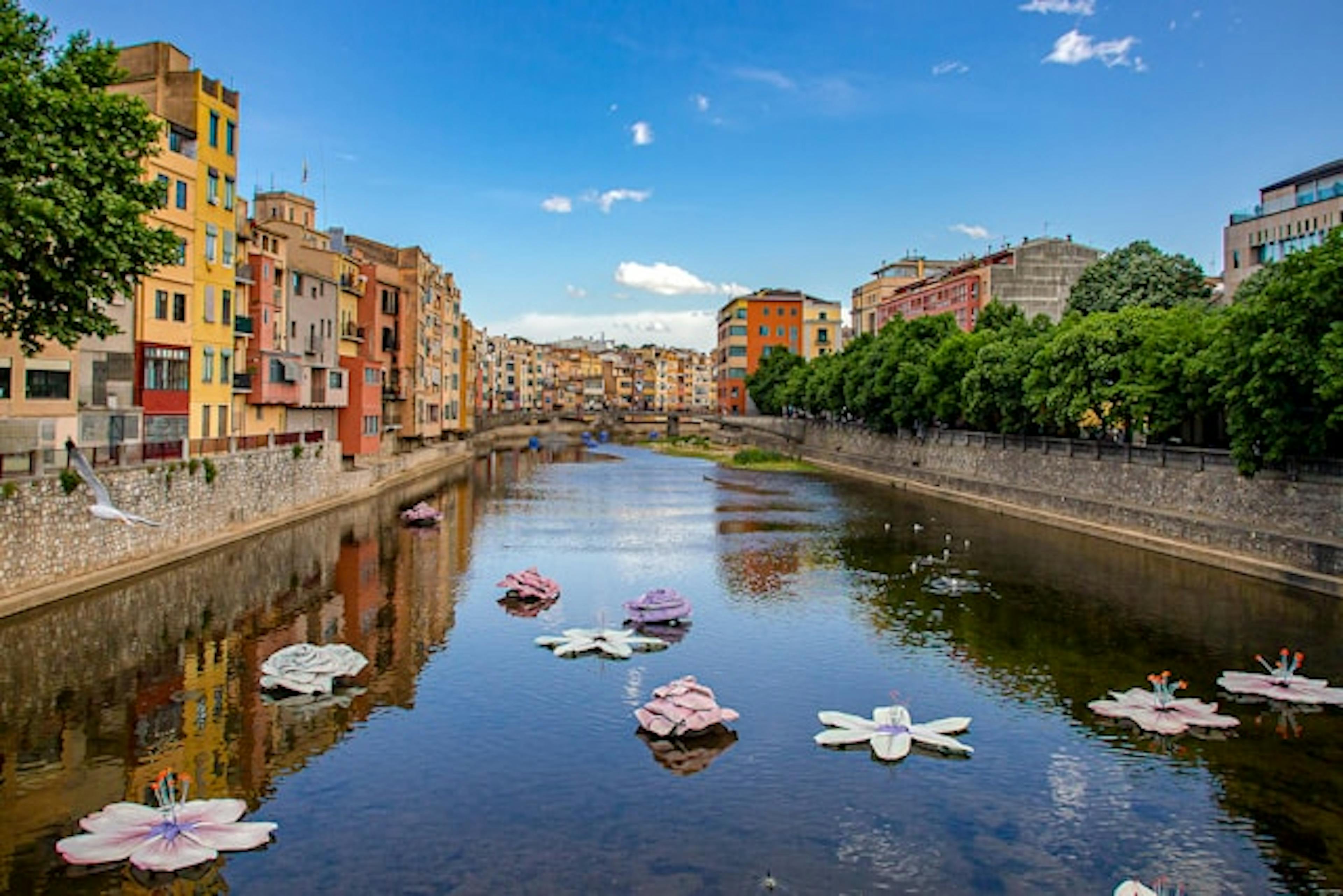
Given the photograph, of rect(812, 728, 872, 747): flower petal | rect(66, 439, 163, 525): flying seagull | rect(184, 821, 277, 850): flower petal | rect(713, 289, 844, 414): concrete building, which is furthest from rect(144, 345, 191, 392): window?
rect(713, 289, 844, 414): concrete building

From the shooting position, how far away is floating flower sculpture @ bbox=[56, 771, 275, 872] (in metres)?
15.2

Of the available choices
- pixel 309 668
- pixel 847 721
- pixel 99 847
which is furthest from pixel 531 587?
pixel 99 847

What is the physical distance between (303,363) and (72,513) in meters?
30.3

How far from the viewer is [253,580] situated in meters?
35.9

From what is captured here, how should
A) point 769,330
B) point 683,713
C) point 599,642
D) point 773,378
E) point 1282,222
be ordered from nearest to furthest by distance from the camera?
1. point 683,713
2. point 599,642
3. point 1282,222
4. point 773,378
5. point 769,330

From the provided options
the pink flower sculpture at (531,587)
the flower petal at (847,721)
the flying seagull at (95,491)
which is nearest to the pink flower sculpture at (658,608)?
the pink flower sculpture at (531,587)

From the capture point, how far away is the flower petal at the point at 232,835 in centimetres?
1584

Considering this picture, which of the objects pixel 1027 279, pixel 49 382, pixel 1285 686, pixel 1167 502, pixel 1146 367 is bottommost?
pixel 1285 686

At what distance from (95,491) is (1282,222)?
7138 centimetres

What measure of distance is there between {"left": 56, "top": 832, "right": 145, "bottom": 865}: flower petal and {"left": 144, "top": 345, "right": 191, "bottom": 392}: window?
30.1 metres

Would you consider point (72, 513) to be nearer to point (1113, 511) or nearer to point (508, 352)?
point (1113, 511)

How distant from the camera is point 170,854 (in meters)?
15.3

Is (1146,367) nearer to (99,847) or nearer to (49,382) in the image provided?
(49,382)

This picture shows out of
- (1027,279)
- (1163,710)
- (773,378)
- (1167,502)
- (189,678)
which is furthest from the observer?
(773,378)
